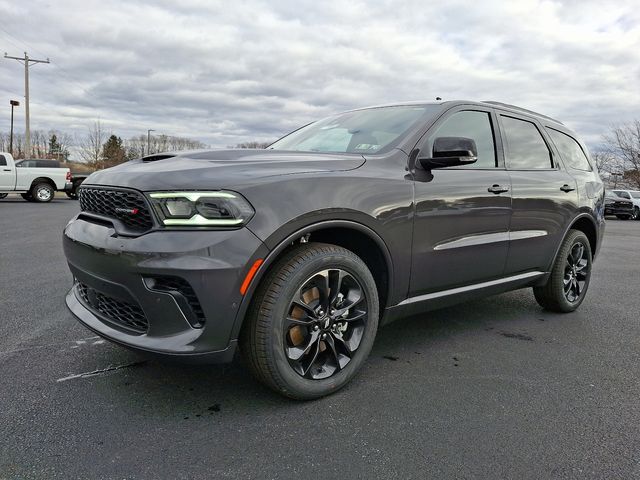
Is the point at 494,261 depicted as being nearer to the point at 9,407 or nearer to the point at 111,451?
the point at 111,451

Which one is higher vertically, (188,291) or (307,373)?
(188,291)

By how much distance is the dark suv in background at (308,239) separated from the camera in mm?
2219

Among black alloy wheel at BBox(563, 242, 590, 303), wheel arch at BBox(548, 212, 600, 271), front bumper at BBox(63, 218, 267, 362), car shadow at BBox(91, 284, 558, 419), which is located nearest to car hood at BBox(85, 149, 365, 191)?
front bumper at BBox(63, 218, 267, 362)

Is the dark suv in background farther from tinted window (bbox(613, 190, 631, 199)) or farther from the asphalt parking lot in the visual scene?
tinted window (bbox(613, 190, 631, 199))

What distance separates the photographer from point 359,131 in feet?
11.4

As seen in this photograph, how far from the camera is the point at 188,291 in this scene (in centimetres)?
219

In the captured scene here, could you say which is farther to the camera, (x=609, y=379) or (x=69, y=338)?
(x=69, y=338)

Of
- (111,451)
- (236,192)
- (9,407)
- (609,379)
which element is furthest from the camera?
(609,379)

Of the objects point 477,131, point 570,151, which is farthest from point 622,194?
point 477,131

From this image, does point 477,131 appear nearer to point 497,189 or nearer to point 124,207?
point 497,189

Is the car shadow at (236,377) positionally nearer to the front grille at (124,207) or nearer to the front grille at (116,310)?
the front grille at (116,310)

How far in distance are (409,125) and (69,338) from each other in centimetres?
280

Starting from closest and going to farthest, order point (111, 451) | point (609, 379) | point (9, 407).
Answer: point (111, 451), point (9, 407), point (609, 379)

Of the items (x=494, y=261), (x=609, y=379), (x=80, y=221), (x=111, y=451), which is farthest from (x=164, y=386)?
(x=609, y=379)
